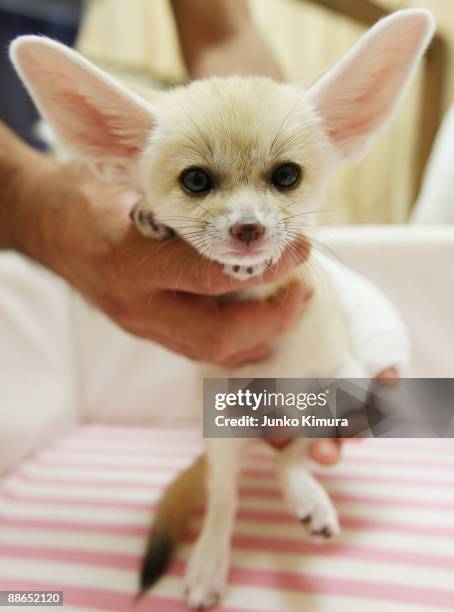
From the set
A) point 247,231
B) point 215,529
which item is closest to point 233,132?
point 247,231

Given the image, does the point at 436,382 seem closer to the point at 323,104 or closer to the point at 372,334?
the point at 372,334

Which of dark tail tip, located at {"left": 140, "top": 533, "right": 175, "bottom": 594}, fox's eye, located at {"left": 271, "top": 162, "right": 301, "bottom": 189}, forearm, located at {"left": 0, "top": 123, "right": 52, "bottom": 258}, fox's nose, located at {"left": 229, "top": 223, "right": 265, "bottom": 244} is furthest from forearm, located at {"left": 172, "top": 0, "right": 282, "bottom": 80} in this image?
dark tail tip, located at {"left": 140, "top": 533, "right": 175, "bottom": 594}

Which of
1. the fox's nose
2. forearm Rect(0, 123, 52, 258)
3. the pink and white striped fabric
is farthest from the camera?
forearm Rect(0, 123, 52, 258)

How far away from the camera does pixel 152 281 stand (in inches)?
31.1

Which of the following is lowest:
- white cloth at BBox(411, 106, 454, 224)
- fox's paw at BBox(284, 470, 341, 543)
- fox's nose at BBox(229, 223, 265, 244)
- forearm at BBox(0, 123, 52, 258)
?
fox's paw at BBox(284, 470, 341, 543)

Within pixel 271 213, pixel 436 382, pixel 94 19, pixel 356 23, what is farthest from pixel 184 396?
pixel 94 19

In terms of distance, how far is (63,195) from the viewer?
0.94 meters

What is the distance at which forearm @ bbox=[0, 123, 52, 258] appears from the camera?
3.22ft

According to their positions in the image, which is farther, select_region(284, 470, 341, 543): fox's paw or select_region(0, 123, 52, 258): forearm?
select_region(0, 123, 52, 258): forearm

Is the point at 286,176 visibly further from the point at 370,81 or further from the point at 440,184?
the point at 440,184

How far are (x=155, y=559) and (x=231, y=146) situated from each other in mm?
653

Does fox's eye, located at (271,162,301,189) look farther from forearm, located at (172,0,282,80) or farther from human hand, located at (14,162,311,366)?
forearm, located at (172,0,282,80)

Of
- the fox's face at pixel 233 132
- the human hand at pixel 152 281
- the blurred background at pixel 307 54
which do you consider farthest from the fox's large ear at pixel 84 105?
the blurred background at pixel 307 54

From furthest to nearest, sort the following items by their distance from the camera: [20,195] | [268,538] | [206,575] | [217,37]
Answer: [217,37]
[20,195]
[268,538]
[206,575]
